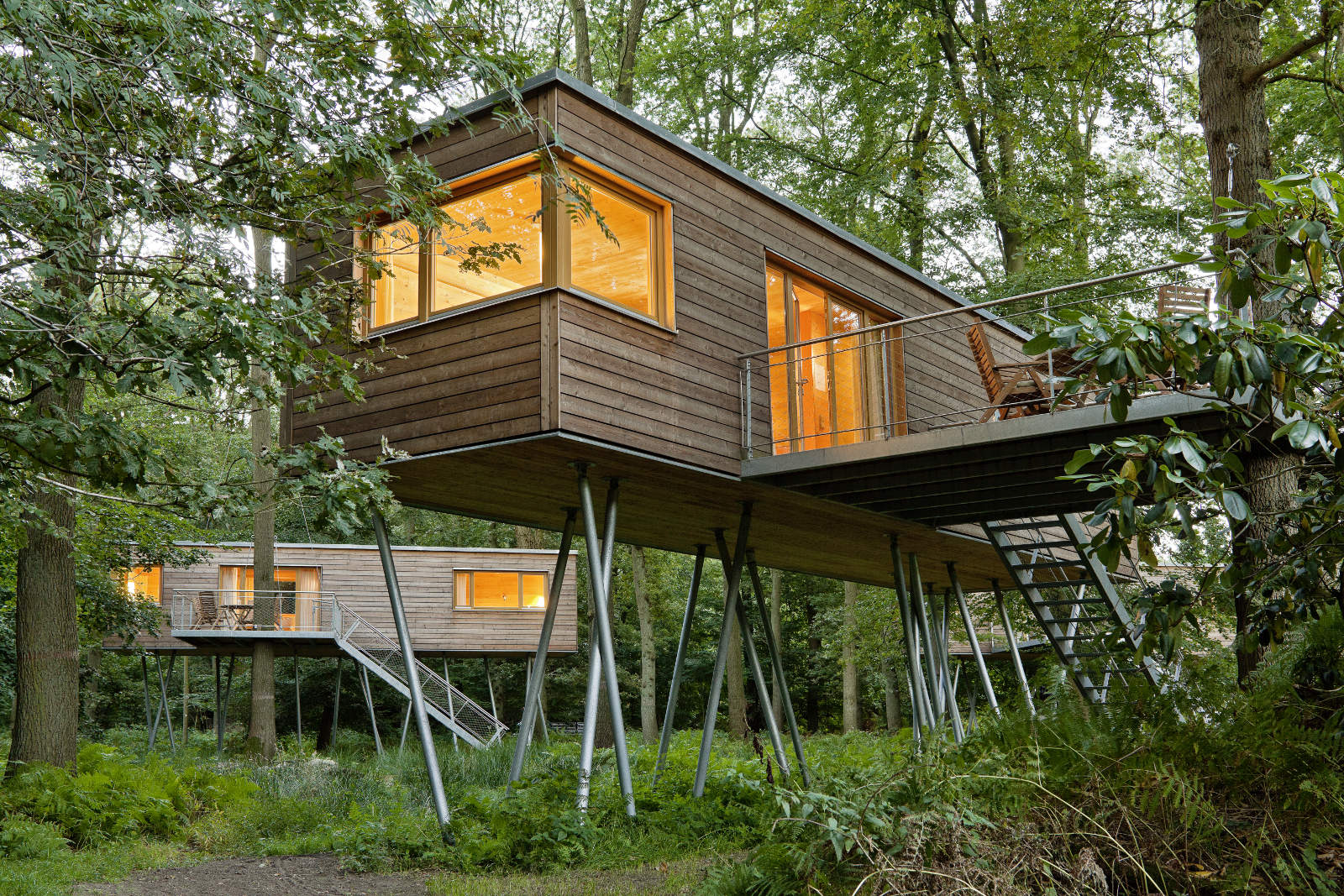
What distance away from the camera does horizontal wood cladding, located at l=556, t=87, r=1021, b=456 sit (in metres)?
7.59

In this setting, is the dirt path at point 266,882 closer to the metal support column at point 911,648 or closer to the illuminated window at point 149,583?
the metal support column at point 911,648

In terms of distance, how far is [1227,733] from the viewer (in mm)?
4637

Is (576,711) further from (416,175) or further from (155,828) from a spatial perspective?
(416,175)

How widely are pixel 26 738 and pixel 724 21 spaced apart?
55.7 ft

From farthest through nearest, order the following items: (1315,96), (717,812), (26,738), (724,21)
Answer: (724,21) → (1315,96) → (26,738) → (717,812)

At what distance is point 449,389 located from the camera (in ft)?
25.4

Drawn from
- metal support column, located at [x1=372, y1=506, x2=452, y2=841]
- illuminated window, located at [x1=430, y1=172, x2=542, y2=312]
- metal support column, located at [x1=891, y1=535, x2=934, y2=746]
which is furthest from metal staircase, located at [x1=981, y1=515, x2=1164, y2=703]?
metal support column, located at [x1=372, y1=506, x2=452, y2=841]

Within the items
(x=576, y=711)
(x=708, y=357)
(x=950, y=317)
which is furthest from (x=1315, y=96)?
(x=576, y=711)

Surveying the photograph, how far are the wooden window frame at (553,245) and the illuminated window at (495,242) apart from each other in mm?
51

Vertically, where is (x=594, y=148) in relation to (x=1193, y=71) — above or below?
below

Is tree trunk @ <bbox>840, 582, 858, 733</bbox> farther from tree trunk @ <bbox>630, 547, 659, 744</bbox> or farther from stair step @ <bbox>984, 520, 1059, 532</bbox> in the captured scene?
stair step @ <bbox>984, 520, 1059, 532</bbox>

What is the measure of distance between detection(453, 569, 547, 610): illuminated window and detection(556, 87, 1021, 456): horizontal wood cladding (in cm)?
1481

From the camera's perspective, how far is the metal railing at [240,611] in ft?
70.6

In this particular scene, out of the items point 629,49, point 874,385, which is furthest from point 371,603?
point 874,385
